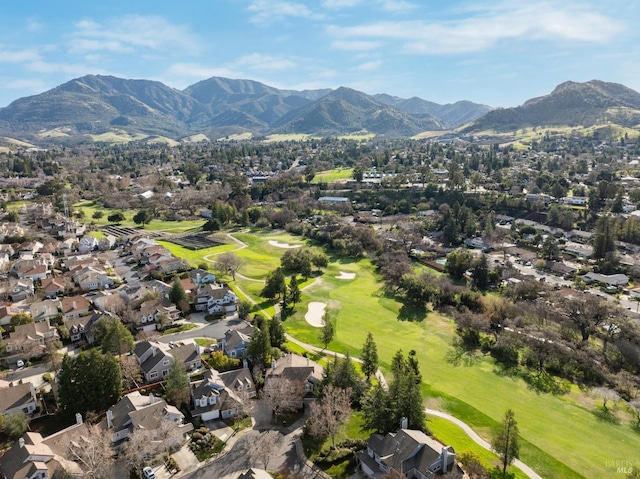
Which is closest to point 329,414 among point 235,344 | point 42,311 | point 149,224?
point 235,344

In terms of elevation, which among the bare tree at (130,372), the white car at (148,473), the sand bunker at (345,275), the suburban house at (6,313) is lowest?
the sand bunker at (345,275)

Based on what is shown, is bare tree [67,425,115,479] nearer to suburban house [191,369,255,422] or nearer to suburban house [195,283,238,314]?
suburban house [191,369,255,422]

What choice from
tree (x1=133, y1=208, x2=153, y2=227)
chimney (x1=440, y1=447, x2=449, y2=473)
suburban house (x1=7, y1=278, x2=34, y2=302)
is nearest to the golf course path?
chimney (x1=440, y1=447, x2=449, y2=473)

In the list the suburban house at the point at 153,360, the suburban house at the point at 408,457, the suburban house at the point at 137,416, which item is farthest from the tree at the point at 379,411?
the suburban house at the point at 153,360

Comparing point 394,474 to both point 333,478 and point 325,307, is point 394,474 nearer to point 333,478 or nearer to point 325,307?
point 333,478

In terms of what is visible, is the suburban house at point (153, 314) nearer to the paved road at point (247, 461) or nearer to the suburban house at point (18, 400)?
the suburban house at point (18, 400)

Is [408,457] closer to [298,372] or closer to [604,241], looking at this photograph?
[298,372]

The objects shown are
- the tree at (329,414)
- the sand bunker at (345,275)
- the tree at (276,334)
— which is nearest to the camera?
the tree at (329,414)
